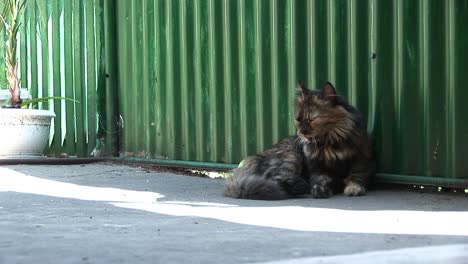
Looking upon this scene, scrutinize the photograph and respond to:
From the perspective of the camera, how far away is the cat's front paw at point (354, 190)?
18.6 ft

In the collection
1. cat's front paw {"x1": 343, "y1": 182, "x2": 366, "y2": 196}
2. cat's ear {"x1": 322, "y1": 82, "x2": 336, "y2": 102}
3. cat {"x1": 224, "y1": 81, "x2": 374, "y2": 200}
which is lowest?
cat's front paw {"x1": 343, "y1": 182, "x2": 366, "y2": 196}

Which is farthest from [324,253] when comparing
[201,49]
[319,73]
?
[201,49]

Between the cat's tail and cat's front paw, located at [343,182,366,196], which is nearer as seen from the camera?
the cat's tail

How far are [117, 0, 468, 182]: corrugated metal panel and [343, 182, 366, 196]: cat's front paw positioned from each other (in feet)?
1.37

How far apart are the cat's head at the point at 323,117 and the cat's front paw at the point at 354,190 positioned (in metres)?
0.35

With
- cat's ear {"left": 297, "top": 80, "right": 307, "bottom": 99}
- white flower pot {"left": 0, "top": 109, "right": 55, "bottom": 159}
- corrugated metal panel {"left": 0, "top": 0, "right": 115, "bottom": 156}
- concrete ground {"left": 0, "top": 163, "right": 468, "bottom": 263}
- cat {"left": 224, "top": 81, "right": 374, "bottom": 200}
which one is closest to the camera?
concrete ground {"left": 0, "top": 163, "right": 468, "bottom": 263}

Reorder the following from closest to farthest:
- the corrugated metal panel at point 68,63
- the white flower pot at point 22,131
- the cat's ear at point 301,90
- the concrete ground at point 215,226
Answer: the concrete ground at point 215,226 < the cat's ear at point 301,90 < the white flower pot at point 22,131 < the corrugated metal panel at point 68,63

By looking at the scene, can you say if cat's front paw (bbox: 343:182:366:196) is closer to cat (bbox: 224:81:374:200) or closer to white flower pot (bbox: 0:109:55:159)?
cat (bbox: 224:81:374:200)

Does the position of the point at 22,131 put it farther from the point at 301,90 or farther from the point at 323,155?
the point at 323,155

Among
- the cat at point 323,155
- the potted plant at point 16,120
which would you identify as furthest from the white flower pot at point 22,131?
the cat at point 323,155

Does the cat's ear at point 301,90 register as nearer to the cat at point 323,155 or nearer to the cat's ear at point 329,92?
the cat at point 323,155

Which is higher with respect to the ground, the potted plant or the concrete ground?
the potted plant

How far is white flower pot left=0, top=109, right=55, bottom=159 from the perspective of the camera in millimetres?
8984

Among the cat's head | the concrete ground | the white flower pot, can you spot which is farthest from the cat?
the white flower pot
